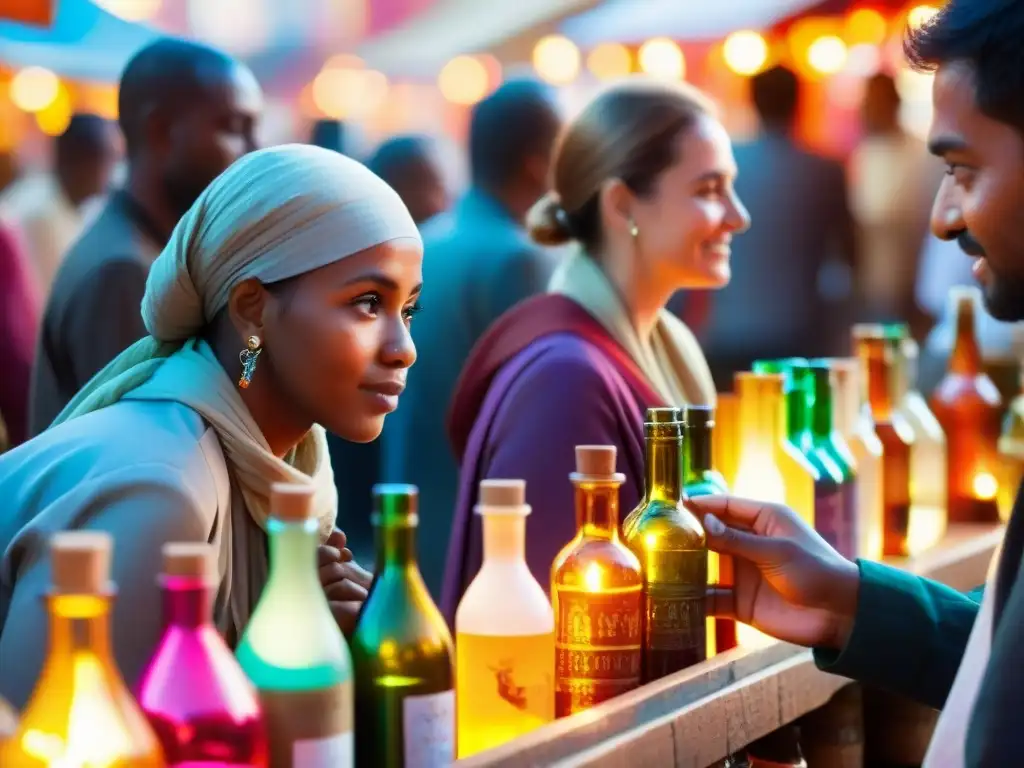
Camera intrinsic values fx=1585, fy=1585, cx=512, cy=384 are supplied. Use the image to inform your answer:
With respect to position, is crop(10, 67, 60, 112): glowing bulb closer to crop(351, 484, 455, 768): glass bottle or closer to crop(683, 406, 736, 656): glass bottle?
crop(683, 406, 736, 656): glass bottle

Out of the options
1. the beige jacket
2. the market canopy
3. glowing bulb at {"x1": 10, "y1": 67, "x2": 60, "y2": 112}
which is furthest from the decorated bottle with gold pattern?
the market canopy

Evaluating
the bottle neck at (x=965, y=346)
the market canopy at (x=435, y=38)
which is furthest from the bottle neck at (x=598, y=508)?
the market canopy at (x=435, y=38)

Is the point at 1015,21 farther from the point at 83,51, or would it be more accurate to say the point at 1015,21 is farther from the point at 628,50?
the point at 628,50

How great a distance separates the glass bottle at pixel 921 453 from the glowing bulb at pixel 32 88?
466 cm

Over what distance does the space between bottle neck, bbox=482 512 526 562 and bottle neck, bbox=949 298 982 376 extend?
1.89 m

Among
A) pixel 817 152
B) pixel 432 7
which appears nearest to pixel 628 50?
pixel 432 7

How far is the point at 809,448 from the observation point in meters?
2.45

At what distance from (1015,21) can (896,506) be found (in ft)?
4.35

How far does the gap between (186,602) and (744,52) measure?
274 inches

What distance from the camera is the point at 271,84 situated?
6.96 metres

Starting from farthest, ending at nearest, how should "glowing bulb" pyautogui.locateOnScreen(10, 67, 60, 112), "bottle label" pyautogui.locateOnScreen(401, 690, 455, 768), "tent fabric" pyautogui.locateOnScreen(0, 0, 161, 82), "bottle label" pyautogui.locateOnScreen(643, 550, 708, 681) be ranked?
"glowing bulb" pyautogui.locateOnScreen(10, 67, 60, 112) < "tent fabric" pyautogui.locateOnScreen(0, 0, 161, 82) < "bottle label" pyautogui.locateOnScreen(643, 550, 708, 681) < "bottle label" pyautogui.locateOnScreen(401, 690, 455, 768)

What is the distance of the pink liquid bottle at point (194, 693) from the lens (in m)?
1.17

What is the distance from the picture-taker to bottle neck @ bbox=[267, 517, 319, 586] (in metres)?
1.24

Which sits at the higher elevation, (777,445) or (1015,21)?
(1015,21)
